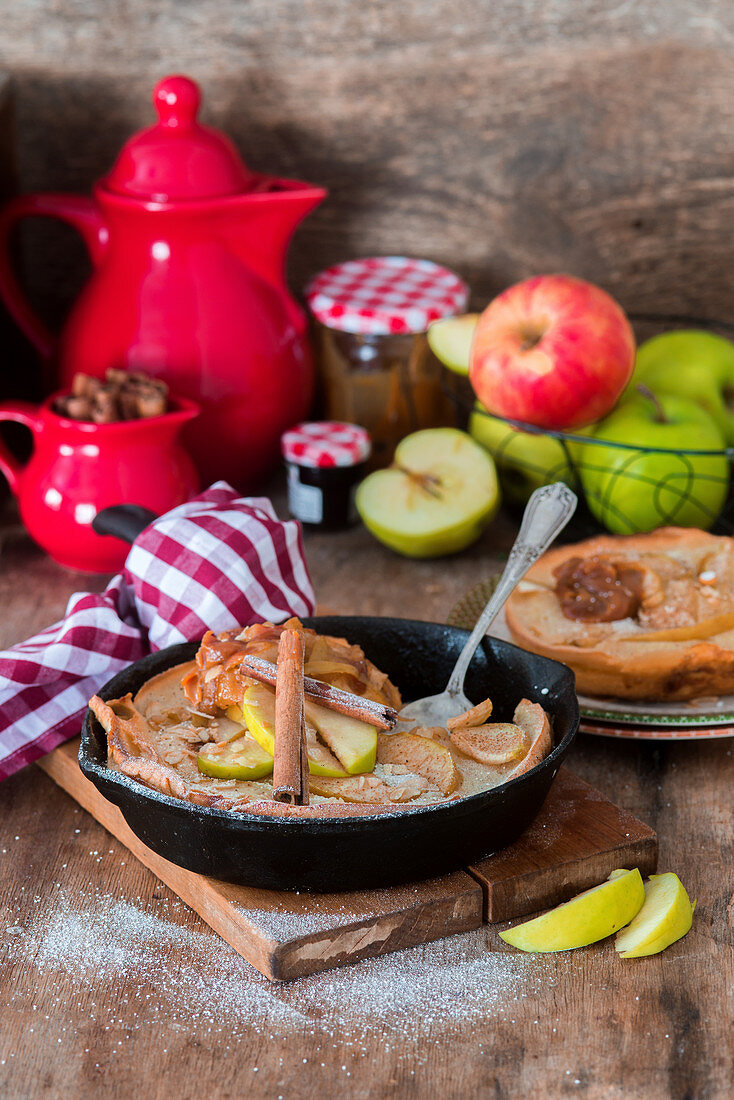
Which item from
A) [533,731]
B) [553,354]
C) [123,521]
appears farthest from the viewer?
[553,354]

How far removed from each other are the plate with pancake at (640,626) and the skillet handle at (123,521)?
28cm

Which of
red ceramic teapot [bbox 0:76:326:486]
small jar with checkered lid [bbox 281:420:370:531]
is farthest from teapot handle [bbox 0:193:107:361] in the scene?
small jar with checkered lid [bbox 281:420:370:531]

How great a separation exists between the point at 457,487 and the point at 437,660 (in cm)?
38

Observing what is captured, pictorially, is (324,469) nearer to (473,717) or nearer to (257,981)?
(473,717)

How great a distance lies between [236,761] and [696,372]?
2.45 ft

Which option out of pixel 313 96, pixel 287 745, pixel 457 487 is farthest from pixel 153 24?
pixel 287 745

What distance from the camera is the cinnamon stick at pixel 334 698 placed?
71 cm

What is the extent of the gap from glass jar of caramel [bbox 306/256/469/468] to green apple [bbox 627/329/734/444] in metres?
0.23

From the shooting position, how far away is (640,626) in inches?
34.3

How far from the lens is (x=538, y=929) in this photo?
0.65 metres

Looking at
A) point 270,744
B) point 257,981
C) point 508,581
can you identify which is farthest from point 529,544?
point 257,981

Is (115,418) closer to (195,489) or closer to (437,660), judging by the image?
(195,489)

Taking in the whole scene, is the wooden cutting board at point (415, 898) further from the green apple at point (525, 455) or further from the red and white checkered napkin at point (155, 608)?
the green apple at point (525, 455)

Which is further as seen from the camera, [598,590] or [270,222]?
[270,222]
